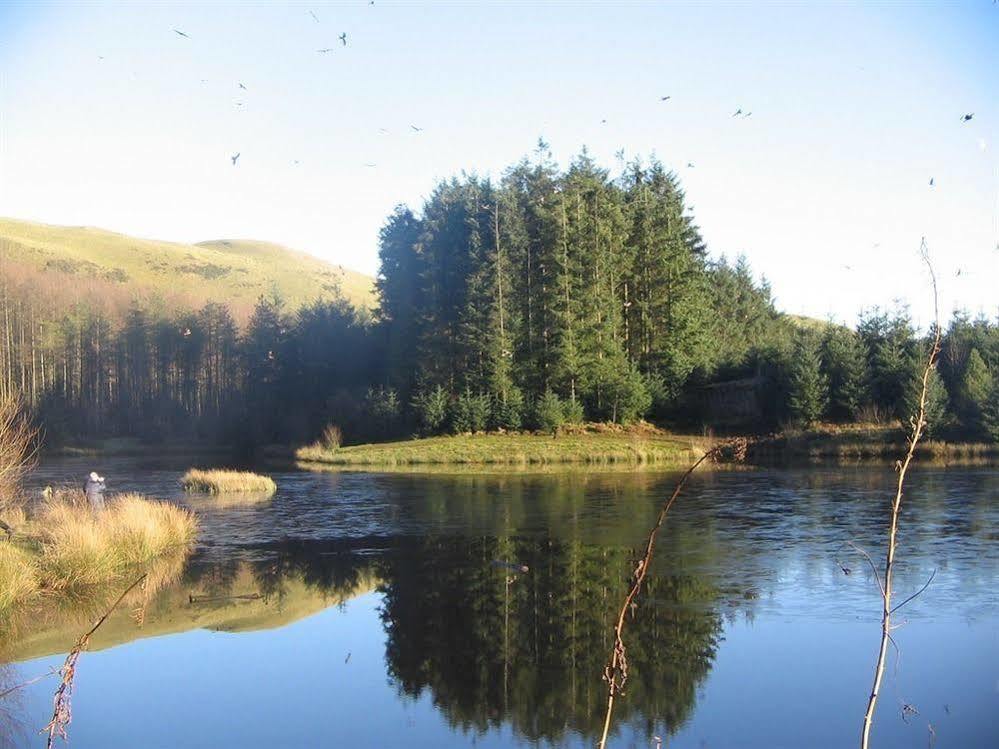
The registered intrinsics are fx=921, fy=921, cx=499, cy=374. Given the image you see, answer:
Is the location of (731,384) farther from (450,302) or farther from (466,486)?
(466,486)

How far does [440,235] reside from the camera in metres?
59.3

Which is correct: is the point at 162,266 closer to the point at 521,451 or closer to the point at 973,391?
the point at 521,451

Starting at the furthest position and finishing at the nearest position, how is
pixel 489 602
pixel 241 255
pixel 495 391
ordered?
pixel 241 255
pixel 495 391
pixel 489 602

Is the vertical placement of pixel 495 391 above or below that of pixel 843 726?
above

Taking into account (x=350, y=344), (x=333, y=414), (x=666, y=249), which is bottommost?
(x=333, y=414)

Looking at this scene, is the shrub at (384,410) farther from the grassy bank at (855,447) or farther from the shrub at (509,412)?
the grassy bank at (855,447)

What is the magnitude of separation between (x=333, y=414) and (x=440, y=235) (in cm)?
1585

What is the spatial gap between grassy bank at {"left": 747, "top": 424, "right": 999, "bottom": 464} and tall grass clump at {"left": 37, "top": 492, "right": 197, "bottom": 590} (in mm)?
27936

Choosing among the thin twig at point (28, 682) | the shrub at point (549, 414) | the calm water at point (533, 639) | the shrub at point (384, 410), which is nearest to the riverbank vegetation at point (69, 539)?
the calm water at point (533, 639)

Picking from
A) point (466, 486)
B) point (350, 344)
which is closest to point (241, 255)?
point (350, 344)

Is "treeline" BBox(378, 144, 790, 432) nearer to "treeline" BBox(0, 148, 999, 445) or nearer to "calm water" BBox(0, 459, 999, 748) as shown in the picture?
"treeline" BBox(0, 148, 999, 445)

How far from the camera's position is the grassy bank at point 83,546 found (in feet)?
54.9

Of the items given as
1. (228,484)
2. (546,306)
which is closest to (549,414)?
(546,306)

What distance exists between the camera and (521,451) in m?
49.4
